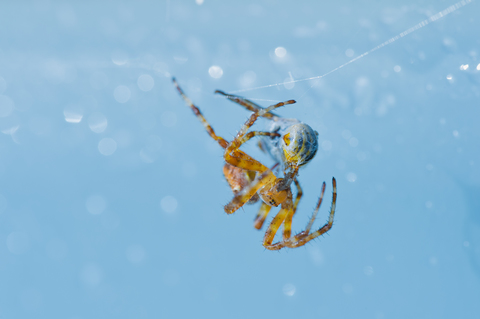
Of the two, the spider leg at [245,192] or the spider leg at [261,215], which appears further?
the spider leg at [261,215]

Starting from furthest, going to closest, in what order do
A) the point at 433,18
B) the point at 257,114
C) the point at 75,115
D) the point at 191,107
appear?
1. the point at 75,115
2. the point at 433,18
3. the point at 191,107
4. the point at 257,114

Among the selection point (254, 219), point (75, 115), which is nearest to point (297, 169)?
point (254, 219)

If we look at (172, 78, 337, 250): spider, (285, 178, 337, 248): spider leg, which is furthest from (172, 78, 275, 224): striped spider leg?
(285, 178, 337, 248): spider leg

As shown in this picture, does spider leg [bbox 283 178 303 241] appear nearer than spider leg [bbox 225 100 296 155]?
No

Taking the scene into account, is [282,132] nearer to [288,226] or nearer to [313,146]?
[313,146]

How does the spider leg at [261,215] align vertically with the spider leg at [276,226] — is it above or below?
above

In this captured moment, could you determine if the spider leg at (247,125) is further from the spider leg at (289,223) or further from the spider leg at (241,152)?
the spider leg at (289,223)

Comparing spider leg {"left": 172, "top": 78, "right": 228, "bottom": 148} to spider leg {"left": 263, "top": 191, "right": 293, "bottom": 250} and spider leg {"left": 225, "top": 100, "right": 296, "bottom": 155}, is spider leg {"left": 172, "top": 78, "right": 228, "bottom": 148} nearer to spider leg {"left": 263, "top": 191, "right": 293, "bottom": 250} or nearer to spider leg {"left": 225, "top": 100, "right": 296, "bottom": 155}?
spider leg {"left": 225, "top": 100, "right": 296, "bottom": 155}

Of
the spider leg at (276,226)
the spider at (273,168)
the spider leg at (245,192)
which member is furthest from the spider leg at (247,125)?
the spider leg at (276,226)
